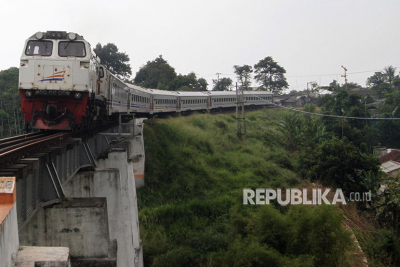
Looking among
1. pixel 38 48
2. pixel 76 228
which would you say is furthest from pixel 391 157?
pixel 76 228

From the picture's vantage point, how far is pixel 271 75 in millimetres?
72312

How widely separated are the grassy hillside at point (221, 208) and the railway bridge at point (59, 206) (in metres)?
3.61

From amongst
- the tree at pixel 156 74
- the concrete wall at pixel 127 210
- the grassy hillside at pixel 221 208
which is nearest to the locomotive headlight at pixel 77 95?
the concrete wall at pixel 127 210

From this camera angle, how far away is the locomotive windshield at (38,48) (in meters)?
11.1

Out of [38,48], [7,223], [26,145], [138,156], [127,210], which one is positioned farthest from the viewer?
[138,156]

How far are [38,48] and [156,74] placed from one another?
47.9 metres

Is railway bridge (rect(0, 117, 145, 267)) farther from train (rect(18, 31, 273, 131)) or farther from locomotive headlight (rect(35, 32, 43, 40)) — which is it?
locomotive headlight (rect(35, 32, 43, 40))

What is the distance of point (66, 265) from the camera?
4312mm

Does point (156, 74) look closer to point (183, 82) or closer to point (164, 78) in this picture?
point (164, 78)

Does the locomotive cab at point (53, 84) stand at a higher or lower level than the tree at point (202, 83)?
lower

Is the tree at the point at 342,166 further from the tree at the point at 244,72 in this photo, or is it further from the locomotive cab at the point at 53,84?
the tree at the point at 244,72

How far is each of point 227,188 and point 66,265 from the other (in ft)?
61.2

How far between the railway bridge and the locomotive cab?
553 millimetres

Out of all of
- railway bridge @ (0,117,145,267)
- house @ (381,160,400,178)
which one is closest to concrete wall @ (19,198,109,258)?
railway bridge @ (0,117,145,267)
